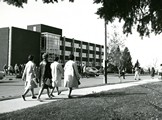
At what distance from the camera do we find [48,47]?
6016cm

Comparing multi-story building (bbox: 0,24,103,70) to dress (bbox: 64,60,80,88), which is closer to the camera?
dress (bbox: 64,60,80,88)

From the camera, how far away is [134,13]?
6652 millimetres

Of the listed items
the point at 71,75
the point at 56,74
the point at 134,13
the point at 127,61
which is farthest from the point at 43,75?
the point at 127,61

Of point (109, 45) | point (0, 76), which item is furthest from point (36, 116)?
point (109, 45)

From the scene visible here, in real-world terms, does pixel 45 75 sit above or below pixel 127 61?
below

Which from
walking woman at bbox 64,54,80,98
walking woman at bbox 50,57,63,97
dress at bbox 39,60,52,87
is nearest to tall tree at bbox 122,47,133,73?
walking woman at bbox 50,57,63,97

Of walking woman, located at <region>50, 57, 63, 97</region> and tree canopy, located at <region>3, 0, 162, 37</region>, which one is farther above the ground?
tree canopy, located at <region>3, 0, 162, 37</region>

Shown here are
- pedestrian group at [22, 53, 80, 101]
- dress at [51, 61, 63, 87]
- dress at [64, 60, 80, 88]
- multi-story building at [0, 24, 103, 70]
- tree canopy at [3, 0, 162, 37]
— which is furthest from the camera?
multi-story building at [0, 24, 103, 70]

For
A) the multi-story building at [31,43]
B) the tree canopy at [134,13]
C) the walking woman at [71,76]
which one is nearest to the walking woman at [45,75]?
the walking woman at [71,76]

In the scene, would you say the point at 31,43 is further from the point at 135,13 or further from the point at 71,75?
the point at 135,13

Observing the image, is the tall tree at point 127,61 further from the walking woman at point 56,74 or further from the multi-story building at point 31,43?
the walking woman at point 56,74

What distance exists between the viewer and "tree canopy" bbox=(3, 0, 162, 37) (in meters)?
6.01

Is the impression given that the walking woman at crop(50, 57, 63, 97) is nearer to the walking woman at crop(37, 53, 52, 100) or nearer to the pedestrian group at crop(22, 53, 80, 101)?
the pedestrian group at crop(22, 53, 80, 101)

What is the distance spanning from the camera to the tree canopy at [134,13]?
6007mm
